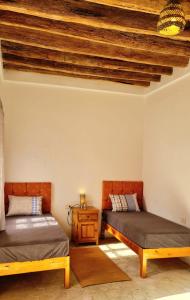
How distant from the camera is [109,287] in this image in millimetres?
3096

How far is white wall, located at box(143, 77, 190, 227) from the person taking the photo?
13.3 ft

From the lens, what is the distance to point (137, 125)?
5344 millimetres

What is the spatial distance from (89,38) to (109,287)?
2919mm

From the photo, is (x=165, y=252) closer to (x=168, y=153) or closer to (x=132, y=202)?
(x=132, y=202)

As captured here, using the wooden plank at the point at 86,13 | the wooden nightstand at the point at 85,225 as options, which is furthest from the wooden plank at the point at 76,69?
the wooden nightstand at the point at 85,225

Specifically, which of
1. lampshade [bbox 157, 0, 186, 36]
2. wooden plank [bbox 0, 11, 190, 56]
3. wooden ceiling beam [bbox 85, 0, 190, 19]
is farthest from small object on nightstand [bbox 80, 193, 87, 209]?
lampshade [bbox 157, 0, 186, 36]

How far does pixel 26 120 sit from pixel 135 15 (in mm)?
2618

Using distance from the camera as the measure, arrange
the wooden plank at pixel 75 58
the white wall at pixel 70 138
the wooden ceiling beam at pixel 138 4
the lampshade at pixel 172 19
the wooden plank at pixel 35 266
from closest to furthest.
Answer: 1. the lampshade at pixel 172 19
2. the wooden ceiling beam at pixel 138 4
3. the wooden plank at pixel 35 266
4. the wooden plank at pixel 75 58
5. the white wall at pixel 70 138

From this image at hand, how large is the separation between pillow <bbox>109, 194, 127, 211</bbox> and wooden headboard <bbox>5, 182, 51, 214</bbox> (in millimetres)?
1148

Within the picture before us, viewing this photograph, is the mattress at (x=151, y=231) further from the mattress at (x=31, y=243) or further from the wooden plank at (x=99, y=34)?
the wooden plank at (x=99, y=34)

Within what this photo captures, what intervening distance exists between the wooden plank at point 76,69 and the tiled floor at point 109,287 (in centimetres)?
301

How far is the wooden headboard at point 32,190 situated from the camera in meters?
4.51

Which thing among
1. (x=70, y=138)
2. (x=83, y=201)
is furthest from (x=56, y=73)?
(x=83, y=201)

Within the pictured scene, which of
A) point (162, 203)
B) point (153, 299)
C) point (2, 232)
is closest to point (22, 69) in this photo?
point (2, 232)
